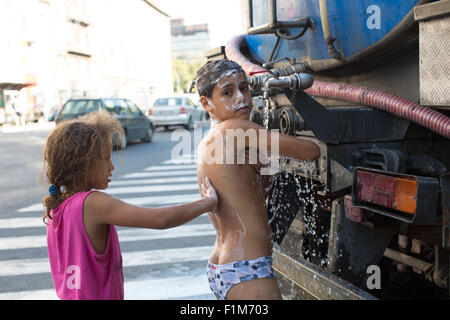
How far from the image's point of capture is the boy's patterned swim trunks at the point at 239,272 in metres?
1.99

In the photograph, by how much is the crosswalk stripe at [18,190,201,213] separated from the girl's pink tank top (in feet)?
17.1

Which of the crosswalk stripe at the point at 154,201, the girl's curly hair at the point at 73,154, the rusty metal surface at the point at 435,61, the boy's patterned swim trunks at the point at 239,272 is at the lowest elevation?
the crosswalk stripe at the point at 154,201

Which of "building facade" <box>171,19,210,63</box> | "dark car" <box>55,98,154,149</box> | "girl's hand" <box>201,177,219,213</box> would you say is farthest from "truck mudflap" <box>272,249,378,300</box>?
"building facade" <box>171,19,210,63</box>

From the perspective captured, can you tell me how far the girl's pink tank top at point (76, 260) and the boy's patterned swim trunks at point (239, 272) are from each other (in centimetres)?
41

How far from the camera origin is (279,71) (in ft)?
8.44

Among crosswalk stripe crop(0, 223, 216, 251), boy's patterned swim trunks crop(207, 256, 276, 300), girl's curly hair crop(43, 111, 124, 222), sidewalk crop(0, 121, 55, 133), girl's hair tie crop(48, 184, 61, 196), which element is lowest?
crosswalk stripe crop(0, 223, 216, 251)

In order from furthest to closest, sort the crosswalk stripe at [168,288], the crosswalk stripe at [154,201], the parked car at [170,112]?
the parked car at [170,112], the crosswalk stripe at [154,201], the crosswalk stripe at [168,288]

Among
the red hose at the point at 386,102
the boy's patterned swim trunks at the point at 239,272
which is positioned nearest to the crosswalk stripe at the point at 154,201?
the red hose at the point at 386,102

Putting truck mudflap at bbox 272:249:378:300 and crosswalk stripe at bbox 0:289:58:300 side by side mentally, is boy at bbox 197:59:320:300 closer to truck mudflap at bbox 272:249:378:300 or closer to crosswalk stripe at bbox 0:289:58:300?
truck mudflap at bbox 272:249:378:300

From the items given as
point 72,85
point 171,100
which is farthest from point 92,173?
point 72,85

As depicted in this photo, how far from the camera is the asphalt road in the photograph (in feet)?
13.5

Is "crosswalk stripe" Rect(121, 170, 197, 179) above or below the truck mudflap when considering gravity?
below

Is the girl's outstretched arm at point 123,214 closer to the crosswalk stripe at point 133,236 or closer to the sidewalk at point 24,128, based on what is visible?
the crosswalk stripe at point 133,236

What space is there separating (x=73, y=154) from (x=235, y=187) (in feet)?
2.12
